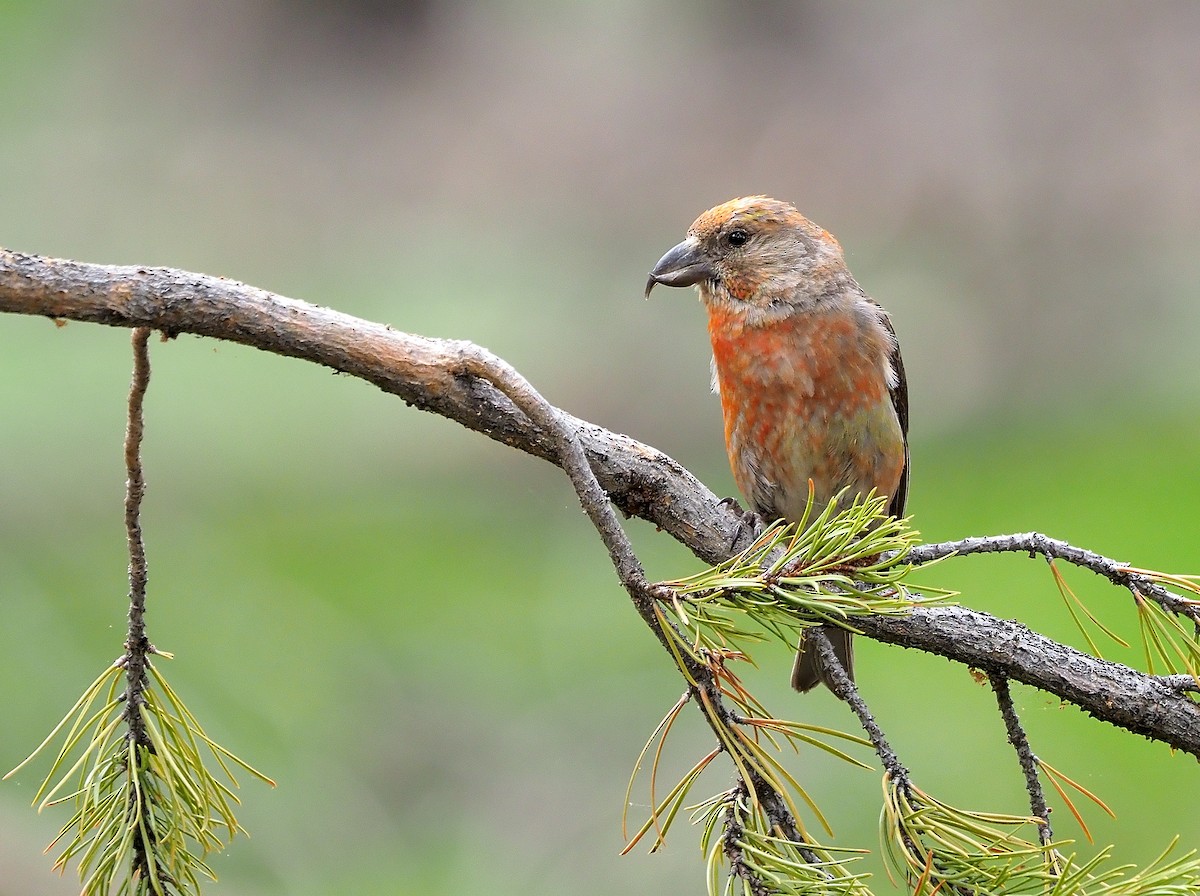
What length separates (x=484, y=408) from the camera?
187 centimetres

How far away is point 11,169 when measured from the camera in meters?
9.00

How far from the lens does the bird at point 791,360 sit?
127 inches

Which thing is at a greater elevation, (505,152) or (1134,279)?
(505,152)

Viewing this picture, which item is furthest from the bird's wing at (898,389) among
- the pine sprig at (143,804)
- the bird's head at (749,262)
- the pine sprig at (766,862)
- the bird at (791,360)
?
the pine sprig at (143,804)

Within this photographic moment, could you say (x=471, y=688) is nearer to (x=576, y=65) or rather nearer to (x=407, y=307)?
(x=407, y=307)

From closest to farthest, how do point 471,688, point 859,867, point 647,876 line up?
point 859,867 < point 647,876 < point 471,688

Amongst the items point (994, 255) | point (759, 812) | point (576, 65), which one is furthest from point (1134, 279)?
point (759, 812)

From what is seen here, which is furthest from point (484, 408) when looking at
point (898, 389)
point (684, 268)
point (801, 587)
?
point (898, 389)

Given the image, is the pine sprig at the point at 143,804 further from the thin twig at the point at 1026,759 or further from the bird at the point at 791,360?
the bird at the point at 791,360

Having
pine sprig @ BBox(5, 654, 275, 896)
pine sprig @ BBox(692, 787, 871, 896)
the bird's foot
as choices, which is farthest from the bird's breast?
pine sprig @ BBox(5, 654, 275, 896)

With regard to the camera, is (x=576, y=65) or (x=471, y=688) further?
(x=576, y=65)

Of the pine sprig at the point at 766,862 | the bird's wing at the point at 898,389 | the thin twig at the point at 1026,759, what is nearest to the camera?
the pine sprig at the point at 766,862

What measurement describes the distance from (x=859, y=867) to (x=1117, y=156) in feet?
19.9

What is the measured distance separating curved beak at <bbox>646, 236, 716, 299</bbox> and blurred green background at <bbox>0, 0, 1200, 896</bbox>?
2.24 m
